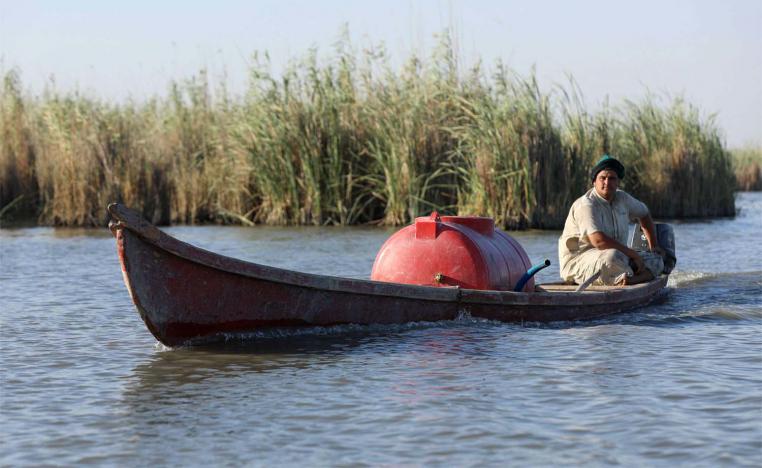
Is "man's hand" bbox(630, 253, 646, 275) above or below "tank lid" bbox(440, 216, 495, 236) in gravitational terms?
below

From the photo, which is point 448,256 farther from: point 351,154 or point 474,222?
point 351,154

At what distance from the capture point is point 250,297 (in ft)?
26.0

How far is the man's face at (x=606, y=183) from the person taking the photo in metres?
9.88

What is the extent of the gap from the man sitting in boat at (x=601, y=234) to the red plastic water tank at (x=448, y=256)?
84 cm

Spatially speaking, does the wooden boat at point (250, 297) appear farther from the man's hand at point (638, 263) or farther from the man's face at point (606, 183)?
the man's hand at point (638, 263)

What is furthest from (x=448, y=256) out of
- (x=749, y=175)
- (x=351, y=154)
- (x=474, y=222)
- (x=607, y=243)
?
(x=749, y=175)

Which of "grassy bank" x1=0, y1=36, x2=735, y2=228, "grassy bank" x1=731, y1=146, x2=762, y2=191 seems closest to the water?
"grassy bank" x1=0, y1=36, x2=735, y2=228

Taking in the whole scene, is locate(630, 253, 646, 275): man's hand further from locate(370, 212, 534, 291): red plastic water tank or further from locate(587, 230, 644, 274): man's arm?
locate(370, 212, 534, 291): red plastic water tank

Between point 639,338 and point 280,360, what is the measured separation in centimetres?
261

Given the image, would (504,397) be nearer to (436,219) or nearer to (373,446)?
(373,446)

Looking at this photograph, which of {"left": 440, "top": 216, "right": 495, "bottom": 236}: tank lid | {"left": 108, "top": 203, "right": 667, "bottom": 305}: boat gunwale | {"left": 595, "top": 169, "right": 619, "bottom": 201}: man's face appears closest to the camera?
{"left": 108, "top": 203, "right": 667, "bottom": 305}: boat gunwale

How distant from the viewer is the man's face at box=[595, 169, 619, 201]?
9.88 m

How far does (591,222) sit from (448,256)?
1.46 m


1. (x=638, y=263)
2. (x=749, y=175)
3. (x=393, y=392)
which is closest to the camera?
(x=393, y=392)
